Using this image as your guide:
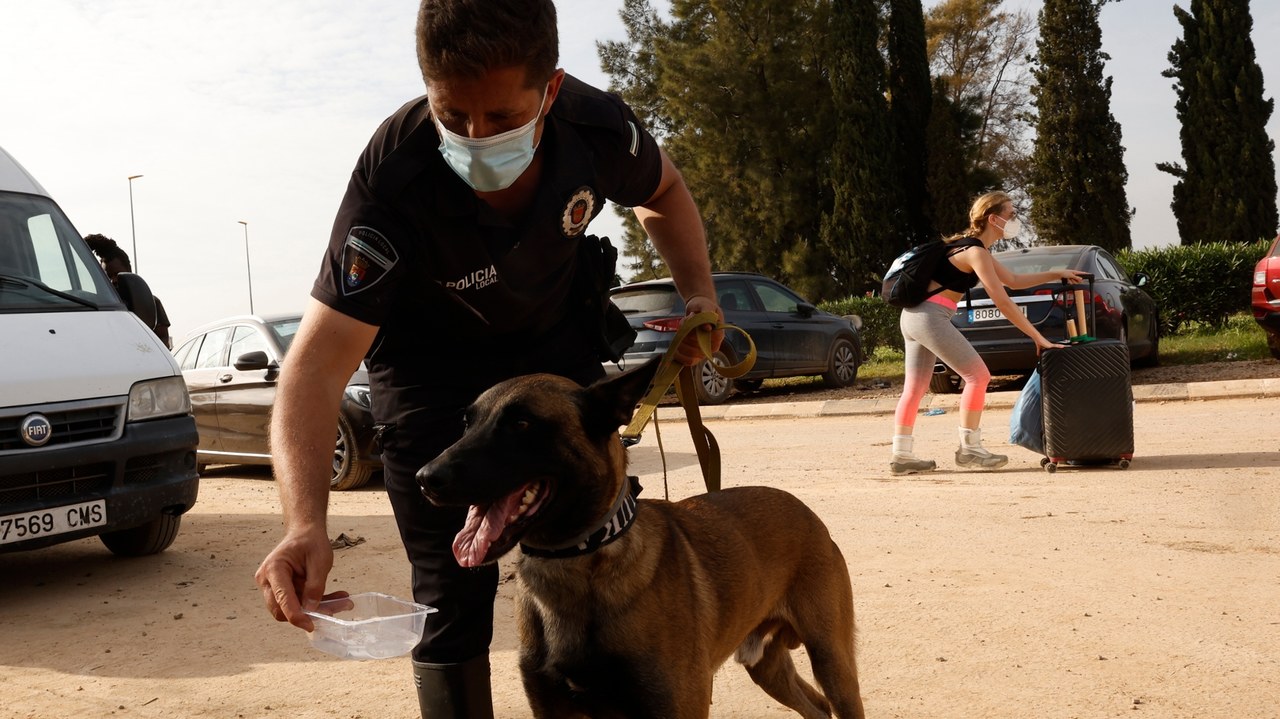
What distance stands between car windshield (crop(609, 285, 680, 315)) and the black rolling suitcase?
656 centimetres

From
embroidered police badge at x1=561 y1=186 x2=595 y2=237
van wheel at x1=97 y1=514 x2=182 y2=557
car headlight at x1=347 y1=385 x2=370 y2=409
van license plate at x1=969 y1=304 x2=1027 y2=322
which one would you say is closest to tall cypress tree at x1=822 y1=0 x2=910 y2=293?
van license plate at x1=969 y1=304 x2=1027 y2=322

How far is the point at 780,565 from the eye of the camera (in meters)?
3.40

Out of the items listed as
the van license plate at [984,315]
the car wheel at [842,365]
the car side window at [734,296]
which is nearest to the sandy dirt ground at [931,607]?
the van license plate at [984,315]

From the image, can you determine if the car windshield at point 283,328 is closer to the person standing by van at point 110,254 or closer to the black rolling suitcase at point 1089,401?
the person standing by van at point 110,254

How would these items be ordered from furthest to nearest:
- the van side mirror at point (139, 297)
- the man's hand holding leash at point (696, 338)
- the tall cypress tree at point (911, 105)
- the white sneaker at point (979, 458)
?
1. the tall cypress tree at point (911, 105)
2. the white sneaker at point (979, 458)
3. the van side mirror at point (139, 297)
4. the man's hand holding leash at point (696, 338)

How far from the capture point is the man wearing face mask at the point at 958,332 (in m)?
8.67

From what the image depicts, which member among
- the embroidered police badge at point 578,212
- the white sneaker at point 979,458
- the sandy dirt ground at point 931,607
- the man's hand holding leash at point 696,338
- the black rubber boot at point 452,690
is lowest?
the sandy dirt ground at point 931,607

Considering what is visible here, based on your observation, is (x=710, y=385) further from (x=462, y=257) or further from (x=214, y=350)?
(x=462, y=257)

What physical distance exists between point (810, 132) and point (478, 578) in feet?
115

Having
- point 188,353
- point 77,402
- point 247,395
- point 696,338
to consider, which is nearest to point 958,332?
point 696,338

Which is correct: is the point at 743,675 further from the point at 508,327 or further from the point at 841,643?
the point at 508,327

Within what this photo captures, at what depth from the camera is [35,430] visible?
6.04 m

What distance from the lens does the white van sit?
6.04 m

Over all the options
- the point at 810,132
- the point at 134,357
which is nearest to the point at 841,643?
the point at 134,357
